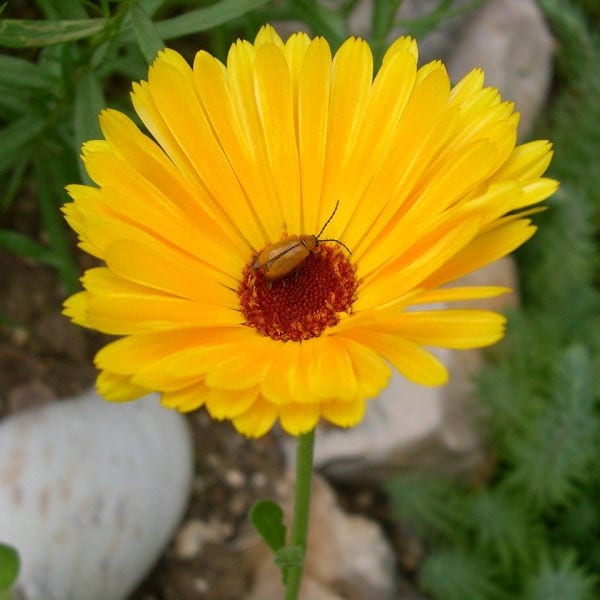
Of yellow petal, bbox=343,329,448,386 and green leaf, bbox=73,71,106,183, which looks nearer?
yellow petal, bbox=343,329,448,386

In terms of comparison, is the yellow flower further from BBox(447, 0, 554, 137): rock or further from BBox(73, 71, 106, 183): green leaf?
BBox(447, 0, 554, 137): rock

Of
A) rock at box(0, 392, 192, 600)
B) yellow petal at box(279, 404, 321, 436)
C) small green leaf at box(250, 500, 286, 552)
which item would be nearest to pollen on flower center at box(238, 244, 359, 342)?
small green leaf at box(250, 500, 286, 552)

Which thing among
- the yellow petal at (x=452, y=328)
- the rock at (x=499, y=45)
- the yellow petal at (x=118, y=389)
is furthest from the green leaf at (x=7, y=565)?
the rock at (x=499, y=45)

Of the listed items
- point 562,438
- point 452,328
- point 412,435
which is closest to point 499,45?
point 412,435

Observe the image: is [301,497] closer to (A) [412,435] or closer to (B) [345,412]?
(B) [345,412]

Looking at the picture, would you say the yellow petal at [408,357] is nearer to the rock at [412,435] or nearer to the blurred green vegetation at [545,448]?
the blurred green vegetation at [545,448]

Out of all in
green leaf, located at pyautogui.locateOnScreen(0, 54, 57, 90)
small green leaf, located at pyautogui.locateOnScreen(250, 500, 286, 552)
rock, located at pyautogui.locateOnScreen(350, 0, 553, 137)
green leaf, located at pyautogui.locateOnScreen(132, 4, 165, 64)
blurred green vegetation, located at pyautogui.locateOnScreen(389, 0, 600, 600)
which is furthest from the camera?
rock, located at pyautogui.locateOnScreen(350, 0, 553, 137)

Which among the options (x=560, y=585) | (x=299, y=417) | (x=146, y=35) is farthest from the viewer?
(x=560, y=585)
